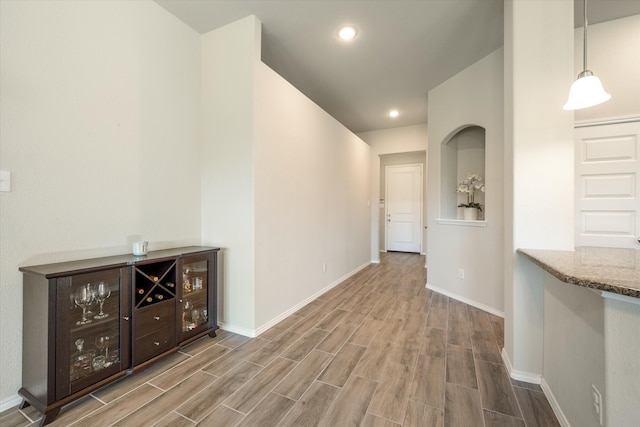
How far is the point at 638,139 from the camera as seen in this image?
84.7 inches

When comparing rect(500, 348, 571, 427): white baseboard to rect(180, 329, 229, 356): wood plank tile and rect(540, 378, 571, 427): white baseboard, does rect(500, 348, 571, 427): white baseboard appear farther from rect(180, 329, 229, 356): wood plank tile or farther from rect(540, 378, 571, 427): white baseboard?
rect(180, 329, 229, 356): wood plank tile

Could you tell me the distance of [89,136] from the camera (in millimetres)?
1835

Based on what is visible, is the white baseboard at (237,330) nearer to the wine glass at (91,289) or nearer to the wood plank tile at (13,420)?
the wine glass at (91,289)

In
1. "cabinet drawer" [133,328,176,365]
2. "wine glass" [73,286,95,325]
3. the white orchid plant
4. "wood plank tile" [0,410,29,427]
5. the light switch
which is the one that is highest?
the white orchid plant

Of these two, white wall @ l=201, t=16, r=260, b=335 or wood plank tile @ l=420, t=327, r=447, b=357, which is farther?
white wall @ l=201, t=16, r=260, b=335

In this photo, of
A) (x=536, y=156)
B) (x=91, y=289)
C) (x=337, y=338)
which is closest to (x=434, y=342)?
(x=337, y=338)

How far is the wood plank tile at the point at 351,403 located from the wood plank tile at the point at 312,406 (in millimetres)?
37

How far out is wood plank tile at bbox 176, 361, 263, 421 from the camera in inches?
58.3

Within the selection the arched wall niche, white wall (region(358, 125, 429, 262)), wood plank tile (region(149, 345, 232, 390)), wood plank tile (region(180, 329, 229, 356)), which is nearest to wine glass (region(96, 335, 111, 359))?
→ wood plank tile (region(149, 345, 232, 390))

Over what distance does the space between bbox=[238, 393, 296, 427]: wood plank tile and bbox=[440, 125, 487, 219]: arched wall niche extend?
122 inches

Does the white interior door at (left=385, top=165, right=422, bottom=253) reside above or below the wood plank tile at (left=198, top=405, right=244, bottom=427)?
above

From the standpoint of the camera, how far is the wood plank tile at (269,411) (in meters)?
1.41

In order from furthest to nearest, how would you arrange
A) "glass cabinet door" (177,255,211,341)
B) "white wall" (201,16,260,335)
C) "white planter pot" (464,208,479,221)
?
"white planter pot" (464,208,479,221)
"white wall" (201,16,260,335)
"glass cabinet door" (177,255,211,341)

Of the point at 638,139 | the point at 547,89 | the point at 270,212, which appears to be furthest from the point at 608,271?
the point at 270,212
